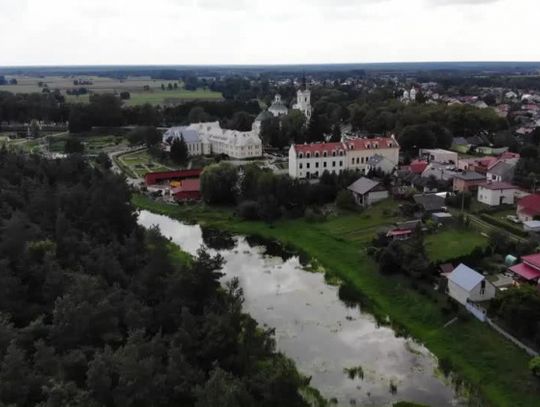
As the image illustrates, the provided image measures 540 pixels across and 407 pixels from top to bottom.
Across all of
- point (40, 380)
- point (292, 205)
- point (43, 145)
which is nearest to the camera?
point (40, 380)

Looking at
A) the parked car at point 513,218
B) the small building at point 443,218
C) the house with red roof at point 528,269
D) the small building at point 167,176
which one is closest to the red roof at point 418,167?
the parked car at point 513,218

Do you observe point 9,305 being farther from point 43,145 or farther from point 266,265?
point 43,145

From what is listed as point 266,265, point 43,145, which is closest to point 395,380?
point 266,265

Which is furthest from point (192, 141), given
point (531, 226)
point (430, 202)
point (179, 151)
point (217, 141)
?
point (531, 226)

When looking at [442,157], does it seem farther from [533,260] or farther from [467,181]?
[533,260]

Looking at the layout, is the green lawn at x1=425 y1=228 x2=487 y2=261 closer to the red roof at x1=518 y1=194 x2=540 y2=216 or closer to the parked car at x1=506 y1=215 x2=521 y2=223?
the parked car at x1=506 y1=215 x2=521 y2=223

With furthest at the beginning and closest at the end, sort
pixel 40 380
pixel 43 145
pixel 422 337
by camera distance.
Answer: pixel 43 145, pixel 422 337, pixel 40 380
